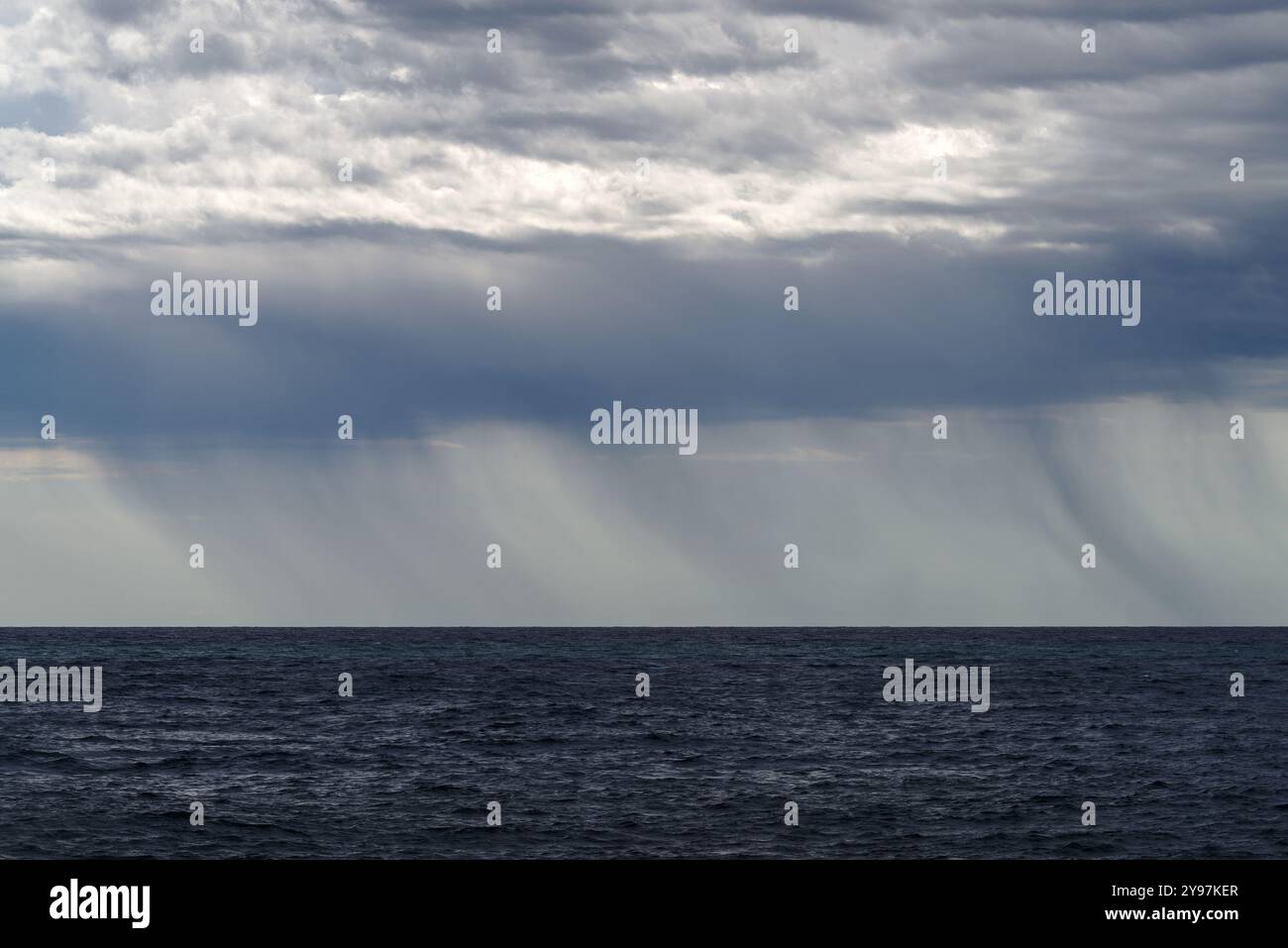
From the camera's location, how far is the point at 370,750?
60469mm

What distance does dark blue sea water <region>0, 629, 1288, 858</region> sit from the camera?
4069 cm

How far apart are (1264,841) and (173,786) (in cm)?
3974

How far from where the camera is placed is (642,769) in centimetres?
5488

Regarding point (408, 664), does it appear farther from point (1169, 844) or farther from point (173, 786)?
point (1169, 844)

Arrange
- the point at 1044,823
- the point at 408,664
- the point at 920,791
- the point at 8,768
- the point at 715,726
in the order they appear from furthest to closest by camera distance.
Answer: the point at 408,664 < the point at 715,726 < the point at 8,768 < the point at 920,791 < the point at 1044,823

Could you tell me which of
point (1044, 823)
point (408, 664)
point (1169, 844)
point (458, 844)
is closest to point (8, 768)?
point (458, 844)

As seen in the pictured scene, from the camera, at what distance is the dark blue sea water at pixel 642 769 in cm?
4069

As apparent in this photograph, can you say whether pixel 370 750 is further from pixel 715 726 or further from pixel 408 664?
pixel 408 664

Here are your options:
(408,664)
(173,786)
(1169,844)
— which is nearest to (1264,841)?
(1169,844)
